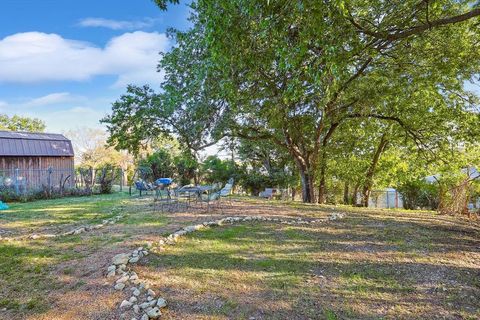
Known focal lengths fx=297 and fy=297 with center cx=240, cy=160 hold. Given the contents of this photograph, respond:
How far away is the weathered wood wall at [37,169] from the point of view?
14.1 meters

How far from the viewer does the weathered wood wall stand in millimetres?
14125

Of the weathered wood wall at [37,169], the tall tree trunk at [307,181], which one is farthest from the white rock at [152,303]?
the weathered wood wall at [37,169]

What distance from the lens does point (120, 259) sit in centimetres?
371

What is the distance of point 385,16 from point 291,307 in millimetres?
6132

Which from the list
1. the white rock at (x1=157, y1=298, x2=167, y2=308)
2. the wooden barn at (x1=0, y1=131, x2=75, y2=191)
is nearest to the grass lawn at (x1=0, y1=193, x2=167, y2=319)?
the white rock at (x1=157, y1=298, x2=167, y2=308)

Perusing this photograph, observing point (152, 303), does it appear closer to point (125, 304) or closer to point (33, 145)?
point (125, 304)

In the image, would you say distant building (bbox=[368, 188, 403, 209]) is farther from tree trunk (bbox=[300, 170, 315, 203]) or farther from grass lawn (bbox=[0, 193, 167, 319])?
grass lawn (bbox=[0, 193, 167, 319])

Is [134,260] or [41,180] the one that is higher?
[41,180]

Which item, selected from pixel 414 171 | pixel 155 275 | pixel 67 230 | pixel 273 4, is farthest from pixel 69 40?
pixel 414 171

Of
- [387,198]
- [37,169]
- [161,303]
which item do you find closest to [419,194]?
[387,198]

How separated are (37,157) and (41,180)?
8.89ft

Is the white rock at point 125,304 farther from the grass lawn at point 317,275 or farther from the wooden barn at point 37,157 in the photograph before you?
the wooden barn at point 37,157

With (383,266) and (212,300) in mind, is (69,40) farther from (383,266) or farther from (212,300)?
(383,266)

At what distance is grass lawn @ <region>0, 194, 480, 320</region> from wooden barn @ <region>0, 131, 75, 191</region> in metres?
10.2
